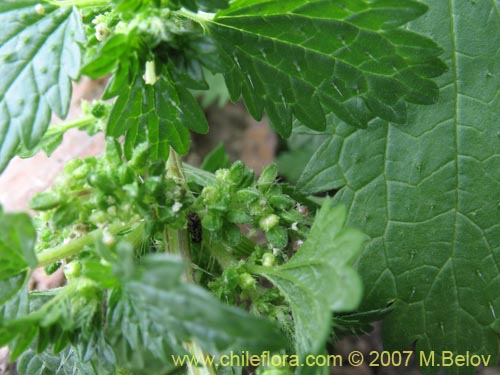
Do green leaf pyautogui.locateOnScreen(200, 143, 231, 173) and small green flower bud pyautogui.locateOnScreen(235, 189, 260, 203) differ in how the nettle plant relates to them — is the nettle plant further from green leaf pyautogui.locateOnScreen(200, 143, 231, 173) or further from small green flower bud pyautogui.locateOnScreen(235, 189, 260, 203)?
green leaf pyautogui.locateOnScreen(200, 143, 231, 173)

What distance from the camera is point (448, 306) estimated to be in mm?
2041

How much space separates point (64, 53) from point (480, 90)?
1.22 m

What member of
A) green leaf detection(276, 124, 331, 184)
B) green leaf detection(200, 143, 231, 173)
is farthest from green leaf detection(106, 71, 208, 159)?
green leaf detection(276, 124, 331, 184)

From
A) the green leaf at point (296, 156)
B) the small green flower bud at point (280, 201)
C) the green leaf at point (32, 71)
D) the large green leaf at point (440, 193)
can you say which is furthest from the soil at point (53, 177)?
the small green flower bud at point (280, 201)

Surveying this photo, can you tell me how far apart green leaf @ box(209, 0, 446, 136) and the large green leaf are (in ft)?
0.54

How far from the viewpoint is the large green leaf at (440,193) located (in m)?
1.95

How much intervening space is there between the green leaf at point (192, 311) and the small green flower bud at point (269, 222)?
51cm

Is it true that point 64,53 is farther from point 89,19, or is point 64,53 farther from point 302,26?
point 302,26

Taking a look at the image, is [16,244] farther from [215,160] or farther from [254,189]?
[215,160]

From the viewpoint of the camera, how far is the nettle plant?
4.75 ft

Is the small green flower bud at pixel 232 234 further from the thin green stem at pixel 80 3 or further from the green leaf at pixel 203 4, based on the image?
the thin green stem at pixel 80 3

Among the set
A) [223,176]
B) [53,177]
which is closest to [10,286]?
[223,176]

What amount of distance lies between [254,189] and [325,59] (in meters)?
0.40

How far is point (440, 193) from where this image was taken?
1.98m
